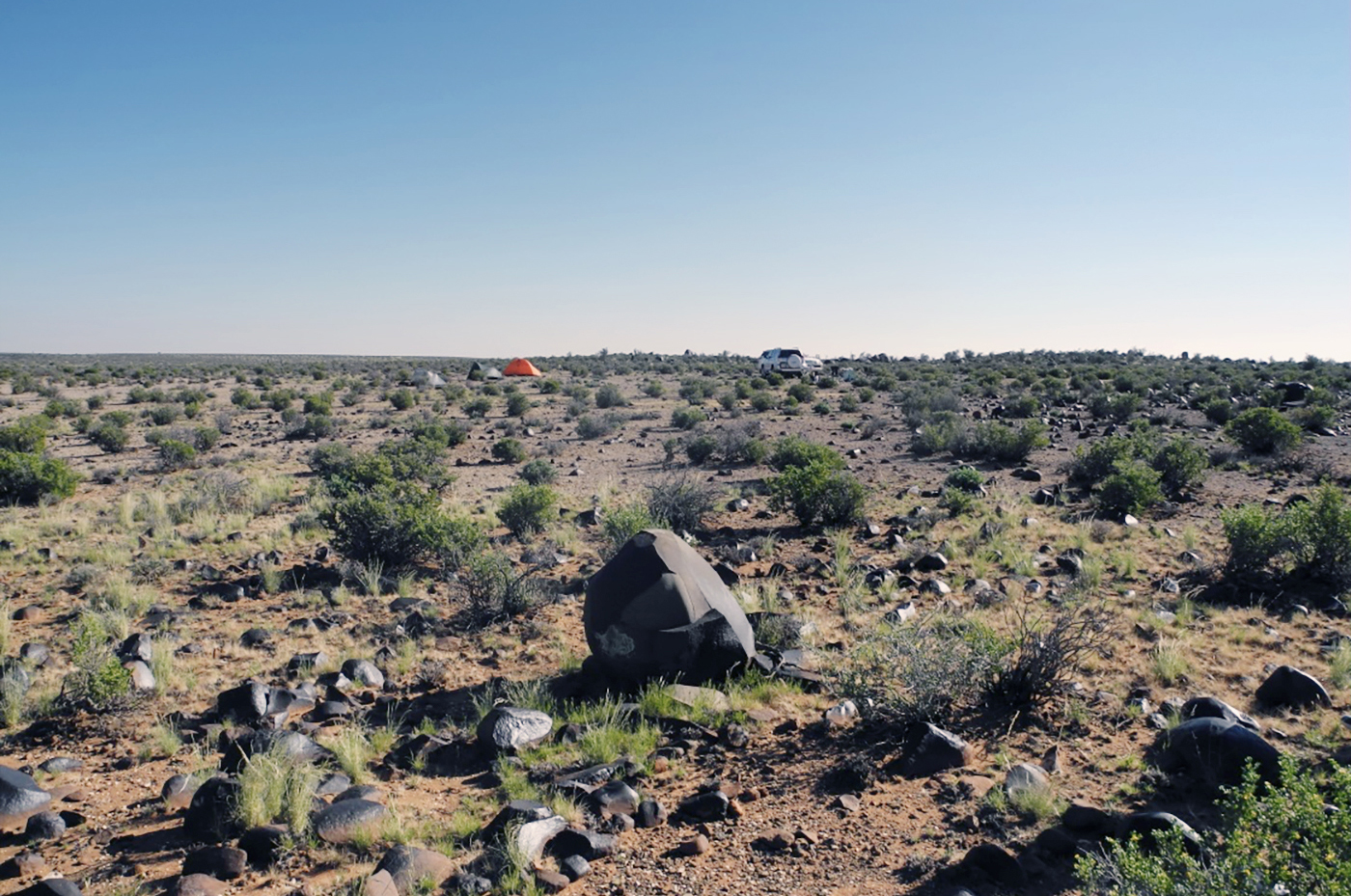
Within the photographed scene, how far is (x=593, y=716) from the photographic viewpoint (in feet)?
20.7

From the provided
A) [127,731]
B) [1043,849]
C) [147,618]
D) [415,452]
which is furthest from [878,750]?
[415,452]

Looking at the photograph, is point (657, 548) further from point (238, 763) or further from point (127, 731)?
point (127, 731)

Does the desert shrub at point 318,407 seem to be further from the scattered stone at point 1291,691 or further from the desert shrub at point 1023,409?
the scattered stone at point 1291,691

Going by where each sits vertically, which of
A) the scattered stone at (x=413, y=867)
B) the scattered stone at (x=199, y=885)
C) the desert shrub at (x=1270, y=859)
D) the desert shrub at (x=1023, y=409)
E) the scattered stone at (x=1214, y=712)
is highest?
the desert shrub at (x=1023, y=409)

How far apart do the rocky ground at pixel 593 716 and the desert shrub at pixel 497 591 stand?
119 mm

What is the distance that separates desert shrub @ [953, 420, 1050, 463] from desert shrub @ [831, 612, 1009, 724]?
12279 millimetres

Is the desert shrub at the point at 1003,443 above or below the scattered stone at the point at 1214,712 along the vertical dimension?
above

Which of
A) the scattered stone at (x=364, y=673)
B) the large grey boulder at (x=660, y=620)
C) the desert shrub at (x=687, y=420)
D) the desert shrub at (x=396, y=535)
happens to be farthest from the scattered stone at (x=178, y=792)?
the desert shrub at (x=687, y=420)

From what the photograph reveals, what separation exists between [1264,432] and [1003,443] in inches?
219

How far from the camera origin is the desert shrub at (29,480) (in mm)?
13992

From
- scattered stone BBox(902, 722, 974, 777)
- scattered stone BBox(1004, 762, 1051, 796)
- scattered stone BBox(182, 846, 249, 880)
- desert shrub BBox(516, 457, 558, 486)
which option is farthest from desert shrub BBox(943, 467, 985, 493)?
scattered stone BBox(182, 846, 249, 880)

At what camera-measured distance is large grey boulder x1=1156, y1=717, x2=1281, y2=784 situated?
16.1ft

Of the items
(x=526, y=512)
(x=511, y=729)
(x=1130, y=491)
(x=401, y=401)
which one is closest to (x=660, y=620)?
(x=511, y=729)

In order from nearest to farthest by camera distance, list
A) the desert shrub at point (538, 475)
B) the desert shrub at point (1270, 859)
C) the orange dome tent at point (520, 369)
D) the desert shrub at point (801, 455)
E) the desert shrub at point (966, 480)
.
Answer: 1. the desert shrub at point (1270, 859)
2. the desert shrub at point (801, 455)
3. the desert shrub at point (966, 480)
4. the desert shrub at point (538, 475)
5. the orange dome tent at point (520, 369)
